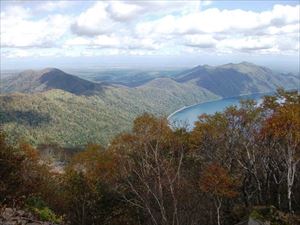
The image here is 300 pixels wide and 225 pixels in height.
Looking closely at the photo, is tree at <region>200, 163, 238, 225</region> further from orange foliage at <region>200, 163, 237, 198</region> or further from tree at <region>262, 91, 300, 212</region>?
tree at <region>262, 91, 300, 212</region>

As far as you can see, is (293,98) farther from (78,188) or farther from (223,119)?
(78,188)

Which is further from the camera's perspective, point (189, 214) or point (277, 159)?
point (277, 159)

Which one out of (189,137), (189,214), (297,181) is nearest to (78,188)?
(189,214)

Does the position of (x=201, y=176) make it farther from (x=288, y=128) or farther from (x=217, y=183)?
(x=288, y=128)

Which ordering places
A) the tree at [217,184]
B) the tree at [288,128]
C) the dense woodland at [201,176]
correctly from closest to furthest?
the dense woodland at [201,176], the tree at [288,128], the tree at [217,184]

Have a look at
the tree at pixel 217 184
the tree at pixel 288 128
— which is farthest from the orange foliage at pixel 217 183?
the tree at pixel 288 128

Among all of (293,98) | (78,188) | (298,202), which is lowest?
(298,202)

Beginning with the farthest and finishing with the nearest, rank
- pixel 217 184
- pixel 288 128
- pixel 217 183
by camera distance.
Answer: pixel 217 184 < pixel 217 183 < pixel 288 128

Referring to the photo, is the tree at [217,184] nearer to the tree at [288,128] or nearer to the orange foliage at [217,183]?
the orange foliage at [217,183]

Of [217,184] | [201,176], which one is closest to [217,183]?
[217,184]
